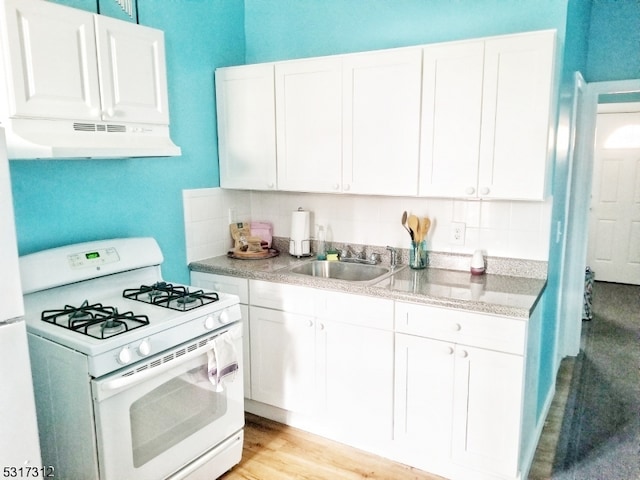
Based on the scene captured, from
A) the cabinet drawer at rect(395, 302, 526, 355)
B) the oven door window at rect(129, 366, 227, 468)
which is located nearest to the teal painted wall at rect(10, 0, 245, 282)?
the oven door window at rect(129, 366, 227, 468)

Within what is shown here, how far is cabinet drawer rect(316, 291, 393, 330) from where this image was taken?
7.71ft

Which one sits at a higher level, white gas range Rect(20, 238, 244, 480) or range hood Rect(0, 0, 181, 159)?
range hood Rect(0, 0, 181, 159)

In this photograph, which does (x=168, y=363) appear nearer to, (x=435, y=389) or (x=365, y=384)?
(x=365, y=384)

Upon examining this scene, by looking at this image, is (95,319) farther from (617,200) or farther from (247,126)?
(617,200)

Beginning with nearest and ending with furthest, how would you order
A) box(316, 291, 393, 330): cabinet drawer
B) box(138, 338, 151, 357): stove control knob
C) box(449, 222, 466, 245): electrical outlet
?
box(138, 338, 151, 357): stove control knob < box(316, 291, 393, 330): cabinet drawer < box(449, 222, 466, 245): electrical outlet

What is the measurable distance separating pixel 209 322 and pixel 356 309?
28.4 inches

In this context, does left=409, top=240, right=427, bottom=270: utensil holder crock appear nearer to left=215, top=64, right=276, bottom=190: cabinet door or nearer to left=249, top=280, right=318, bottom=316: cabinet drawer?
left=249, top=280, right=318, bottom=316: cabinet drawer

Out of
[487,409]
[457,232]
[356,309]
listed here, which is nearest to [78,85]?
[356,309]

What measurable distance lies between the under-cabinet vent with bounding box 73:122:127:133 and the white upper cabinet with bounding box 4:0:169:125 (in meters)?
0.03

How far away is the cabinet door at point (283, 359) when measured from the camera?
2621 mm

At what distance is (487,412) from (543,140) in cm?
123

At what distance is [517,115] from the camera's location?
220 centimetres

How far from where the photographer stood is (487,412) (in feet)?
7.08

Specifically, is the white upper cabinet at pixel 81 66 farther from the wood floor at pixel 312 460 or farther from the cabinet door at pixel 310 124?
the wood floor at pixel 312 460
